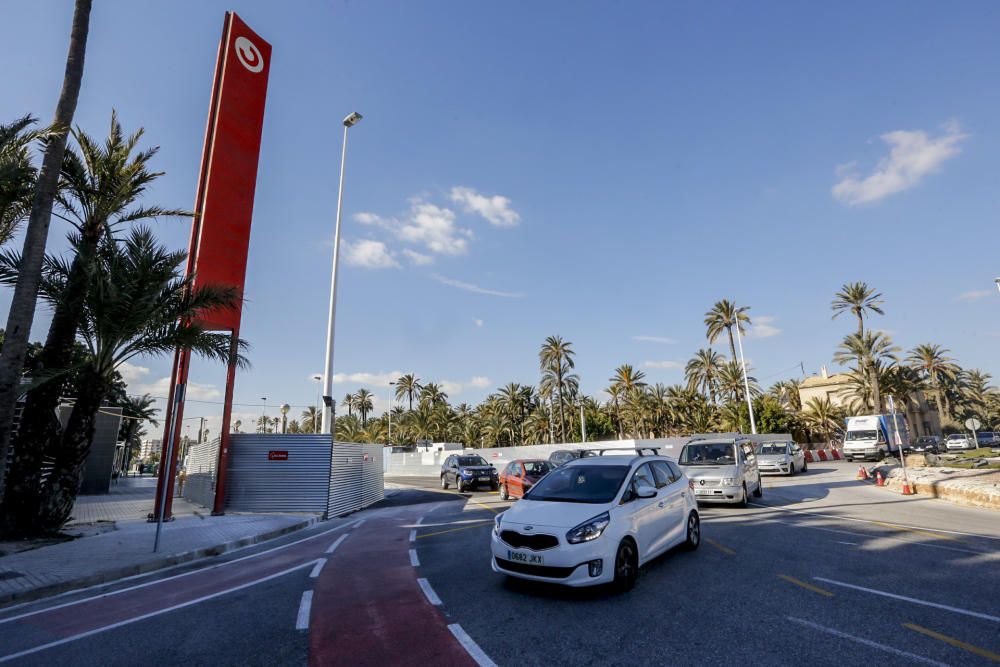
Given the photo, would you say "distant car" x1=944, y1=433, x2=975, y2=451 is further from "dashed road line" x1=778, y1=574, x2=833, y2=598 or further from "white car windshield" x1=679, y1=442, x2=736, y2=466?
"dashed road line" x1=778, y1=574, x2=833, y2=598

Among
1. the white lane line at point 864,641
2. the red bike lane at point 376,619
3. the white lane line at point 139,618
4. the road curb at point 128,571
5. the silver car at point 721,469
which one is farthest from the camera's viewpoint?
the silver car at point 721,469

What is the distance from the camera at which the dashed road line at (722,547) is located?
8148 mm

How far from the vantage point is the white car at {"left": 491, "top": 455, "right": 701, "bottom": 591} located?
582cm

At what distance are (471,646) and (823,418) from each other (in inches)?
2614

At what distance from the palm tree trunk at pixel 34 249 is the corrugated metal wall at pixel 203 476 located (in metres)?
7.20

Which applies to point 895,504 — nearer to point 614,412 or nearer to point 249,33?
point 249,33

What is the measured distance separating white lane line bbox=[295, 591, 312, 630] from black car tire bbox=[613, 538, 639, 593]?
346cm

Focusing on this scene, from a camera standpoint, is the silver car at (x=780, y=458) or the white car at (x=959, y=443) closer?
the silver car at (x=780, y=458)

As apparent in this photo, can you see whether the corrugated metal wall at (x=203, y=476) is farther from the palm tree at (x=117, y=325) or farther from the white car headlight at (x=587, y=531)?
the white car headlight at (x=587, y=531)

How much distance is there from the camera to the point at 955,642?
4.51 meters

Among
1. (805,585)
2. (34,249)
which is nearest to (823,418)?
(805,585)

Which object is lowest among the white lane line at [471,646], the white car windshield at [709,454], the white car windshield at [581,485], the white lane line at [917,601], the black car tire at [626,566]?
the white lane line at [917,601]

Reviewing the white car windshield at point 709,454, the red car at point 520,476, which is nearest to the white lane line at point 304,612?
the red car at point 520,476

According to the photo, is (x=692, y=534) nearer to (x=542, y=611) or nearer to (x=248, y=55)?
(x=542, y=611)
